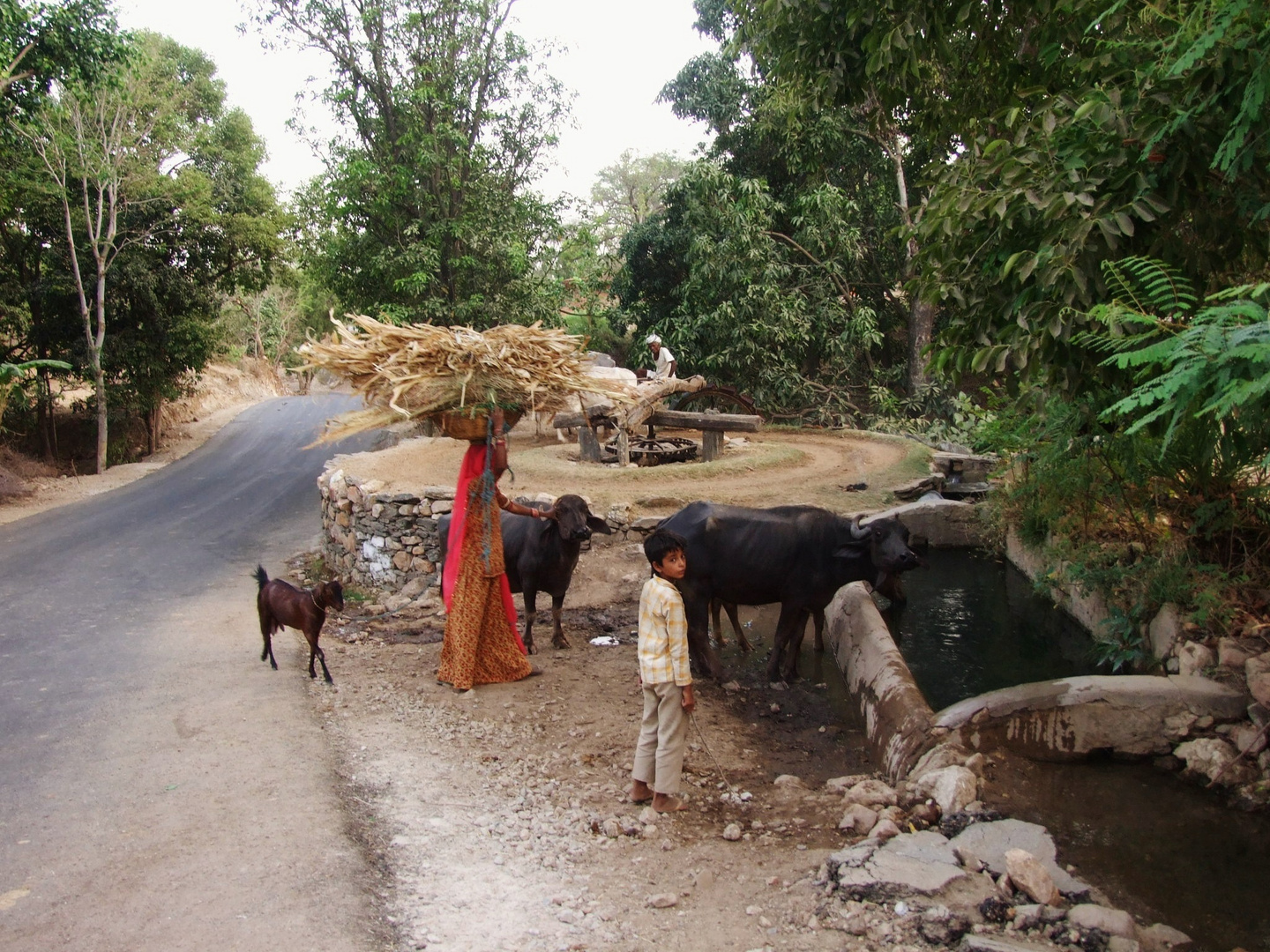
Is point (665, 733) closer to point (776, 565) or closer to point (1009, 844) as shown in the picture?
point (1009, 844)

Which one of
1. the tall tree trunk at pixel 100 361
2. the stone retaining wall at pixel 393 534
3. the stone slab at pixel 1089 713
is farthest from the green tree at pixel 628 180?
the stone slab at pixel 1089 713

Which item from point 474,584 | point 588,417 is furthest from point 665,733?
point 588,417

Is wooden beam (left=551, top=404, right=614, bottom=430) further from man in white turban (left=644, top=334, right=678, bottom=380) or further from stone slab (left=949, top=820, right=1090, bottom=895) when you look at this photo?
stone slab (left=949, top=820, right=1090, bottom=895)

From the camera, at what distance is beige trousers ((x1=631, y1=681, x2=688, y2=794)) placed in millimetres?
5227

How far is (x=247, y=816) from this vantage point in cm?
515

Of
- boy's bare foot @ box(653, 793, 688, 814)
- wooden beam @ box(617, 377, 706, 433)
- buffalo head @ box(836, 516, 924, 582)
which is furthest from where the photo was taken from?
wooden beam @ box(617, 377, 706, 433)

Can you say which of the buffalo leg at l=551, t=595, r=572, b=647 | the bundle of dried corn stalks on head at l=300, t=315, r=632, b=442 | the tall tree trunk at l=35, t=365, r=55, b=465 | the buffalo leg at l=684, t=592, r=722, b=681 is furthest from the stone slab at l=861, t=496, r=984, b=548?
the tall tree trunk at l=35, t=365, r=55, b=465

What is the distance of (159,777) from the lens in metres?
5.71

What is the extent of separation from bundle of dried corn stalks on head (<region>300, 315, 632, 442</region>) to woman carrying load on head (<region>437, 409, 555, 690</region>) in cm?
35

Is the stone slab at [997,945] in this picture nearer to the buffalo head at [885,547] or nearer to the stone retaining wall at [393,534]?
the buffalo head at [885,547]

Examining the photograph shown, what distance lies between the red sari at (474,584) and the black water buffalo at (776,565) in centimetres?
150

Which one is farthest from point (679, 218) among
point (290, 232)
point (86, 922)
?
point (86, 922)

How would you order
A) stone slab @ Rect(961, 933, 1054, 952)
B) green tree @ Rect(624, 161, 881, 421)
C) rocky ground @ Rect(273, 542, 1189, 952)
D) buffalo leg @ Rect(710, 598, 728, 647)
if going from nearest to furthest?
1. stone slab @ Rect(961, 933, 1054, 952)
2. rocky ground @ Rect(273, 542, 1189, 952)
3. buffalo leg @ Rect(710, 598, 728, 647)
4. green tree @ Rect(624, 161, 881, 421)

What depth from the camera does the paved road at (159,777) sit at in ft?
13.8
